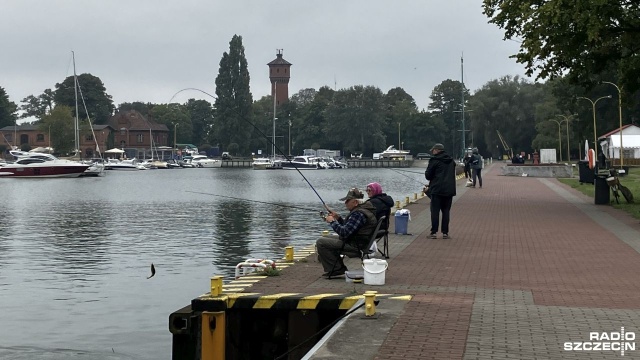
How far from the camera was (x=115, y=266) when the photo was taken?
2194 cm

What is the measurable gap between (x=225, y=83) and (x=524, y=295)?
435ft

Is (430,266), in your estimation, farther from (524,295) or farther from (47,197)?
(47,197)

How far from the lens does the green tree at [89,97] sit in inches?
6850

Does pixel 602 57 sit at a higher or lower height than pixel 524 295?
higher

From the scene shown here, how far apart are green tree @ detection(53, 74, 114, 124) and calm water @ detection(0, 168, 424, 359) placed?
13365 cm

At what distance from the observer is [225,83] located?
143 metres

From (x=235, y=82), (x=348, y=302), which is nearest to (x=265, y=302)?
(x=348, y=302)

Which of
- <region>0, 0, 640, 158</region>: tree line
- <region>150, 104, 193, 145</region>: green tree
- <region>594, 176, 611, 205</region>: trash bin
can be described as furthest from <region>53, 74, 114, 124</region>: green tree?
<region>594, 176, 611, 205</region>: trash bin

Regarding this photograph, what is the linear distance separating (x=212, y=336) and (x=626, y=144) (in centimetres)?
7998

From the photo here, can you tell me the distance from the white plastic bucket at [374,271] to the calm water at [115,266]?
9.62 ft

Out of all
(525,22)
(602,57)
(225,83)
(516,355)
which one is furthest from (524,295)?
(225,83)

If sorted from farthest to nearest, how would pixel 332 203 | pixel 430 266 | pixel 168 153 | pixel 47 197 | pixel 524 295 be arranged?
1. pixel 168 153
2. pixel 47 197
3. pixel 332 203
4. pixel 430 266
5. pixel 524 295

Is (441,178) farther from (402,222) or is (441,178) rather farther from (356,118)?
(356,118)

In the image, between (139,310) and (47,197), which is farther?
(47,197)
